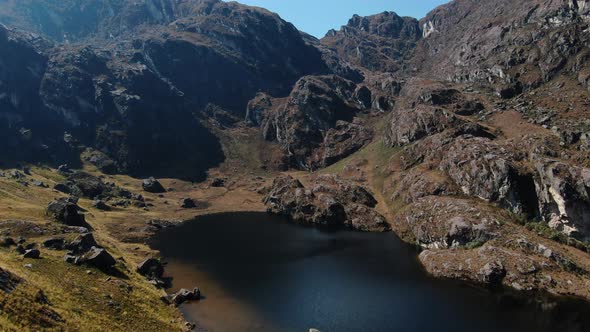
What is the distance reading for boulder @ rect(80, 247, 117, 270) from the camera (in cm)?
9016

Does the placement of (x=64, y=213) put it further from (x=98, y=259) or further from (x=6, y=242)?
(x=98, y=259)

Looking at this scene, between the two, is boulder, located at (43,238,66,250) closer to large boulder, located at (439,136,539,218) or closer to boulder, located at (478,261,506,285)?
boulder, located at (478,261,506,285)

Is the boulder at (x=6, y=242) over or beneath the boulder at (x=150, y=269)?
over

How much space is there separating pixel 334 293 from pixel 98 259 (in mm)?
54483

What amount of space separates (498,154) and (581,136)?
2785 centimetres

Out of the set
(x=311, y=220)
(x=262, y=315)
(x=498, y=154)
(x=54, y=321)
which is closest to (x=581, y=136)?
(x=498, y=154)

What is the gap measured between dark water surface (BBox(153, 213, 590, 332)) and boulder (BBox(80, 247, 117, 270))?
1974cm

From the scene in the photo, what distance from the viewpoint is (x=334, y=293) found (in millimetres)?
105312

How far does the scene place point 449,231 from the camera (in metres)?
138

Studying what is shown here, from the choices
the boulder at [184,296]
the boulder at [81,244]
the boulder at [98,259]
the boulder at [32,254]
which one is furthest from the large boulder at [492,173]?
the boulder at [32,254]

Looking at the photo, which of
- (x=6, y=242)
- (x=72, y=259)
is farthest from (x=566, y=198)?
(x=6, y=242)

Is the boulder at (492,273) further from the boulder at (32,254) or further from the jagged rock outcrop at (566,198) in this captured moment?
the boulder at (32,254)

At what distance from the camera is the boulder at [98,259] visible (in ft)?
296

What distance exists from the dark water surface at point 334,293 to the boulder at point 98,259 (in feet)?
64.8
